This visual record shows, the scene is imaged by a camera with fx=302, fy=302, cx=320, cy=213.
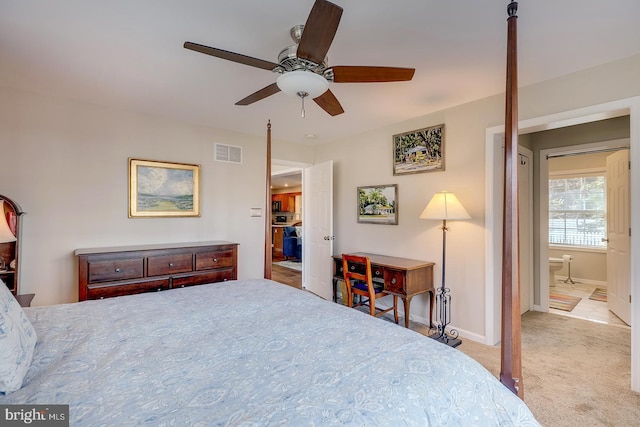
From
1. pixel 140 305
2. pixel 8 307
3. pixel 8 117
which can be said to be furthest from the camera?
pixel 8 117

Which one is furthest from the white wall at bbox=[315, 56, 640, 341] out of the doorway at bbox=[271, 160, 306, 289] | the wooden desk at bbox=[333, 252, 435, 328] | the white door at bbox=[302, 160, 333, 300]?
the doorway at bbox=[271, 160, 306, 289]

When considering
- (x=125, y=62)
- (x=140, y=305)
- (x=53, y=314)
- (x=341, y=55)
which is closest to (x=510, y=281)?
(x=341, y=55)

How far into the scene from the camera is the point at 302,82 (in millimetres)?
1659

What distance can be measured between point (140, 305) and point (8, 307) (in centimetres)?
67

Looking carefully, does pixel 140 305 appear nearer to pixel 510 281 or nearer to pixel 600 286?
pixel 510 281

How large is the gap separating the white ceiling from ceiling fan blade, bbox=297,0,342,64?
0.33 meters

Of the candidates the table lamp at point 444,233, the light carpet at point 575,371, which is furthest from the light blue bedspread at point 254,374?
the table lamp at point 444,233

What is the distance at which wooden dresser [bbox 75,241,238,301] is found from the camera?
8.94 feet

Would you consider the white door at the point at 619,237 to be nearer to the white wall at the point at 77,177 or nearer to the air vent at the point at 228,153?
the air vent at the point at 228,153

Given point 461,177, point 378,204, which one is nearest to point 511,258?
point 461,177

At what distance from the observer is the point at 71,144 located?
3.01m

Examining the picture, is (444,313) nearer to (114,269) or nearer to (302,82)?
(302,82)

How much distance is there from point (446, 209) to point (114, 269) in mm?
3190

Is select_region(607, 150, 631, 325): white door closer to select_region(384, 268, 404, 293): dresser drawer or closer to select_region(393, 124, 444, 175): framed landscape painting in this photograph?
select_region(393, 124, 444, 175): framed landscape painting
